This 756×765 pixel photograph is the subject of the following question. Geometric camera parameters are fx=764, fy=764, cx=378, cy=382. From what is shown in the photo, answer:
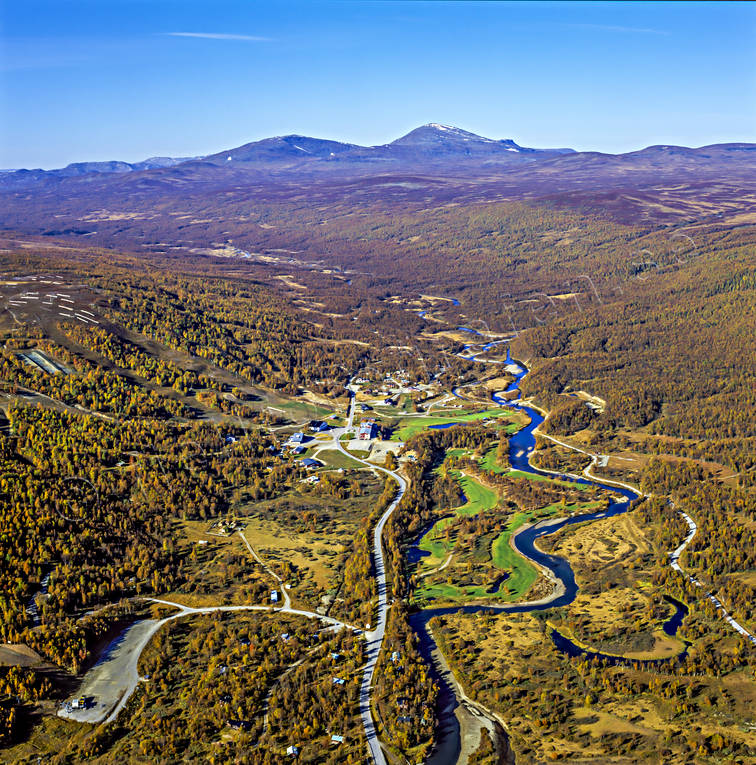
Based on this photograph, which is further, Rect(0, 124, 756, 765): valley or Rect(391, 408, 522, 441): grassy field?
Rect(391, 408, 522, 441): grassy field

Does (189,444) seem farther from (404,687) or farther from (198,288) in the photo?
(198,288)

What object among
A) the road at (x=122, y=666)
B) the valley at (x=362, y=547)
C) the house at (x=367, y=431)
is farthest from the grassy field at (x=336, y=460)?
the road at (x=122, y=666)

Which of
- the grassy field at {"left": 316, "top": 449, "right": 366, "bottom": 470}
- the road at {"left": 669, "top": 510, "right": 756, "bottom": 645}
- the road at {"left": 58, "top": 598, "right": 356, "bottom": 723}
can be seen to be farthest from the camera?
the grassy field at {"left": 316, "top": 449, "right": 366, "bottom": 470}

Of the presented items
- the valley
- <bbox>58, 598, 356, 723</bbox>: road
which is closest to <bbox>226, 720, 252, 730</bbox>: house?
the valley

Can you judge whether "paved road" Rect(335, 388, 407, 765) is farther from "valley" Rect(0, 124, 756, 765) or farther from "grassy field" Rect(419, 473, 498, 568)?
"grassy field" Rect(419, 473, 498, 568)

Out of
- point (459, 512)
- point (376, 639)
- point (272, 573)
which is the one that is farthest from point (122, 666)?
point (459, 512)

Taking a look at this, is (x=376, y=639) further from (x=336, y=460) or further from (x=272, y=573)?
(x=336, y=460)
